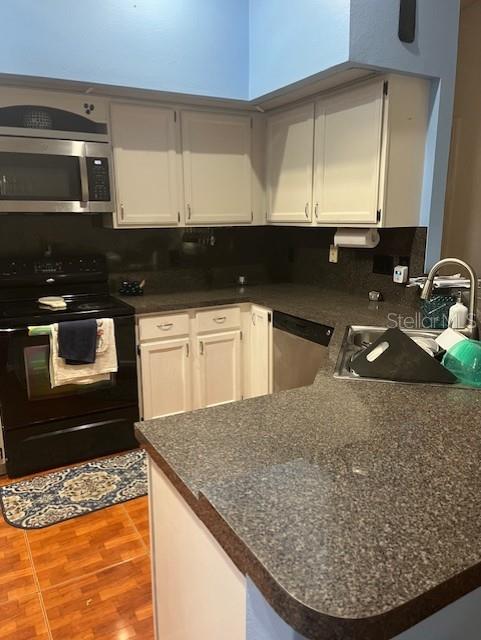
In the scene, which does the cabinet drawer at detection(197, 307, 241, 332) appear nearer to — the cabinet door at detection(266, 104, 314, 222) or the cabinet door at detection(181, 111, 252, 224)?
the cabinet door at detection(181, 111, 252, 224)

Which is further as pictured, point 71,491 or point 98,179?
point 98,179

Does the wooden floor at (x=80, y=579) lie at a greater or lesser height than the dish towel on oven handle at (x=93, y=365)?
lesser

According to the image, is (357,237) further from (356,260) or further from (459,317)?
(459,317)

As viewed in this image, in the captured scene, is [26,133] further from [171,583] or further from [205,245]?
[171,583]

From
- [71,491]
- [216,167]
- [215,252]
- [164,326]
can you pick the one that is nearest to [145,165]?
Result: [216,167]

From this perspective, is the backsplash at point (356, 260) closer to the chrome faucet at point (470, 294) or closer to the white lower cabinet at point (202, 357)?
the white lower cabinet at point (202, 357)

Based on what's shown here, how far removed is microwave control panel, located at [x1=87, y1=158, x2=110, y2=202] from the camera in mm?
2678

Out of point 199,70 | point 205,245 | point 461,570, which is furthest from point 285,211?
point 461,570

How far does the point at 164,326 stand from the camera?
2834 mm

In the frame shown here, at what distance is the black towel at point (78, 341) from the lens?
2467 millimetres

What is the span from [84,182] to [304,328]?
4.96 ft

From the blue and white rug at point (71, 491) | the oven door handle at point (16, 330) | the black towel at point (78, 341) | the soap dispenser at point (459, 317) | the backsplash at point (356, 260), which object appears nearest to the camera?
the soap dispenser at point (459, 317)

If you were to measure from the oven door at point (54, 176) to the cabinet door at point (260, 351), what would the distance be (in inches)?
44.8

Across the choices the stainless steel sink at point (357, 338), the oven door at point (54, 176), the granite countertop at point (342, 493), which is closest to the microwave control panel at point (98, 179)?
the oven door at point (54, 176)
